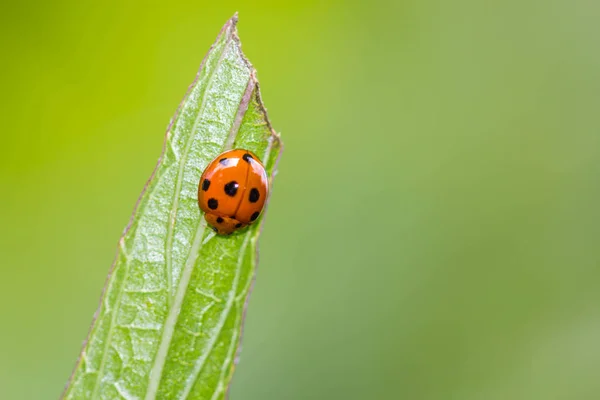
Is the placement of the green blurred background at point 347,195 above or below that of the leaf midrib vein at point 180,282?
above

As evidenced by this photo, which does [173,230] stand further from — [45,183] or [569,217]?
[569,217]

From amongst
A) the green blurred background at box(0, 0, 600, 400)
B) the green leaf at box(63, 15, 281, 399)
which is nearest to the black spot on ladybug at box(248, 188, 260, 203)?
the green leaf at box(63, 15, 281, 399)

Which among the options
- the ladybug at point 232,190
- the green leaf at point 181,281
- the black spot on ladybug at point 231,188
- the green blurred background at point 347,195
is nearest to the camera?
the green leaf at point 181,281

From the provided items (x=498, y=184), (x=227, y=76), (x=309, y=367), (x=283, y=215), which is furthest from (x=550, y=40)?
(x=227, y=76)

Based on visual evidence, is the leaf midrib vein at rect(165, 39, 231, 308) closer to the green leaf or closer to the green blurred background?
the green leaf

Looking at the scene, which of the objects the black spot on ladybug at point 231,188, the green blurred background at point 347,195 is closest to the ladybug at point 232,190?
the black spot on ladybug at point 231,188

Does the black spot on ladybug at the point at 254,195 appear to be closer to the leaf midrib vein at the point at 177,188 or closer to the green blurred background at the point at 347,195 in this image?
the leaf midrib vein at the point at 177,188

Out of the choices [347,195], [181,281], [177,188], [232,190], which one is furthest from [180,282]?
[347,195]
